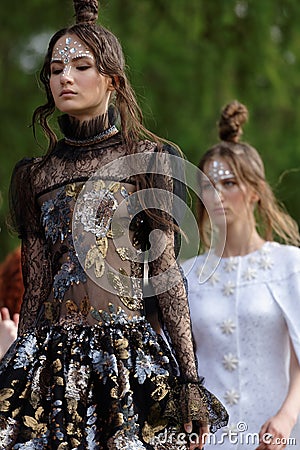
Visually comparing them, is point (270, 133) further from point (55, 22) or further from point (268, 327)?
point (268, 327)

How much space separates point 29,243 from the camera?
3662mm

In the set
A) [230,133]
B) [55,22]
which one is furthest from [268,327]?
[55,22]

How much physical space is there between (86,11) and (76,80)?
0.99 feet

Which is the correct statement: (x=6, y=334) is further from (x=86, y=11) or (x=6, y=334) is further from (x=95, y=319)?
(x=86, y=11)

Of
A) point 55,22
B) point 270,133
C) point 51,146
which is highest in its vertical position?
point 55,22

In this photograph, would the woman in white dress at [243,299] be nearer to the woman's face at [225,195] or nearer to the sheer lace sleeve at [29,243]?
the woman's face at [225,195]

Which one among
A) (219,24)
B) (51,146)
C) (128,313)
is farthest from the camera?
(219,24)

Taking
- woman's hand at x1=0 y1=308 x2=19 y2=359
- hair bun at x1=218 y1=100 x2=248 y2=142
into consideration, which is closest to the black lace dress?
woman's hand at x1=0 y1=308 x2=19 y2=359

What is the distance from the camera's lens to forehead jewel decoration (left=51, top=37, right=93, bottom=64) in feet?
11.6

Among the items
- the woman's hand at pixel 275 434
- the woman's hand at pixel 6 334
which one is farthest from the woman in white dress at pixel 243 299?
the woman's hand at pixel 6 334

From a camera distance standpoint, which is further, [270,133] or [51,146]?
[270,133]

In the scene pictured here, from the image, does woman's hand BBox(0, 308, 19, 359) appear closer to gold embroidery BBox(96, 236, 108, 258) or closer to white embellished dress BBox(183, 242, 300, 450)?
gold embroidery BBox(96, 236, 108, 258)

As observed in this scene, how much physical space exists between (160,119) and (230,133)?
12.2ft

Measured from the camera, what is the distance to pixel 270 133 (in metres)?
8.91
